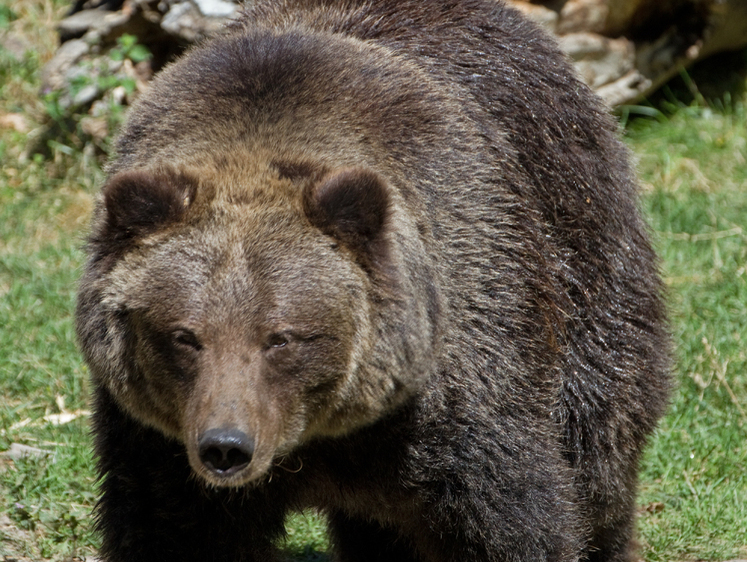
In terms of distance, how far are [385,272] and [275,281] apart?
1.34 ft

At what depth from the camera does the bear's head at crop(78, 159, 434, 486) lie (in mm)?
3268

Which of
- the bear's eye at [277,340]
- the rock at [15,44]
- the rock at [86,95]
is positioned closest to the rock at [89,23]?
the rock at [86,95]

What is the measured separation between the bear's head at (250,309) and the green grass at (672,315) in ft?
5.75

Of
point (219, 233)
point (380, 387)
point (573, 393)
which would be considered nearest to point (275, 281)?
point (219, 233)

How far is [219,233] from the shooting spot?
345 centimetres

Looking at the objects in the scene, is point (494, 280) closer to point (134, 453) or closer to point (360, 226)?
point (360, 226)

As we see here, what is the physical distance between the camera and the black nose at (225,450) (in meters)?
3.11

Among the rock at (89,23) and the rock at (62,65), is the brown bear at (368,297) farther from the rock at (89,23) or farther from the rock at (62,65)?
the rock at (62,65)

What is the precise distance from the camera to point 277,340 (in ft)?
10.9

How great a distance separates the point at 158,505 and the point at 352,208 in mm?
1360

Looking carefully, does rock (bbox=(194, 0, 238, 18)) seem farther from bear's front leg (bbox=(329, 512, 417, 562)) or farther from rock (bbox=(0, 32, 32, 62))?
bear's front leg (bbox=(329, 512, 417, 562))

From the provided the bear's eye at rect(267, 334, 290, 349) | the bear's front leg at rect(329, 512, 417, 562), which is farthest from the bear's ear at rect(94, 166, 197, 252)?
the bear's front leg at rect(329, 512, 417, 562)

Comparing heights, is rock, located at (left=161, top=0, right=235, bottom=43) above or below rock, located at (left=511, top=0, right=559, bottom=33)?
below

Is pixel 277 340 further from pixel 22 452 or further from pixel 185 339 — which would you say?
pixel 22 452
